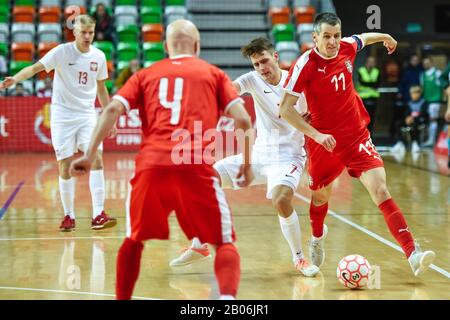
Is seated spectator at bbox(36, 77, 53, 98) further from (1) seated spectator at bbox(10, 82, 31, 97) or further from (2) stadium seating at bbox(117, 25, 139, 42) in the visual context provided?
(2) stadium seating at bbox(117, 25, 139, 42)

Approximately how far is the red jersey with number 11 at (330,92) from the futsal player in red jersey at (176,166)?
1767 mm

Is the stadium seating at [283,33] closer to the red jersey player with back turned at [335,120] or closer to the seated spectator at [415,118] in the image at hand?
the seated spectator at [415,118]

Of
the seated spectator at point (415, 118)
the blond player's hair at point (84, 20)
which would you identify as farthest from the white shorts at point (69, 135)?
the seated spectator at point (415, 118)

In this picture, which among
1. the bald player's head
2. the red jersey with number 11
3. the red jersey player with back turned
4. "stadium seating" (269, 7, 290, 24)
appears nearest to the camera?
the bald player's head

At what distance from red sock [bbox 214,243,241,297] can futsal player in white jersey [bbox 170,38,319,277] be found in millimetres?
1854

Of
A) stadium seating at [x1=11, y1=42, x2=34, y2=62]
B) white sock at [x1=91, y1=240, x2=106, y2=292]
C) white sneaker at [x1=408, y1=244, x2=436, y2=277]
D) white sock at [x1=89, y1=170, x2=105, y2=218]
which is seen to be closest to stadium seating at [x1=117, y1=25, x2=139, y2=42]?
stadium seating at [x1=11, y1=42, x2=34, y2=62]

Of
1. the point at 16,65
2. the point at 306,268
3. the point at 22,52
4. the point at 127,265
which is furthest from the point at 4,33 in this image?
the point at 127,265

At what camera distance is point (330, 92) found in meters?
6.41

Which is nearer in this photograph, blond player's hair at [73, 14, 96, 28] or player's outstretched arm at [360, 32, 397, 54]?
player's outstretched arm at [360, 32, 397, 54]

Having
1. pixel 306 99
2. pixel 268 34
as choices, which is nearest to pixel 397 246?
pixel 306 99

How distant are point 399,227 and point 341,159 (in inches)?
29.5

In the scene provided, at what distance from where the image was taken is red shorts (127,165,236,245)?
454 cm

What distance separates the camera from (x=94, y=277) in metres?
6.27

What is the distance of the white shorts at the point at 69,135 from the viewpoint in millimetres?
8547
